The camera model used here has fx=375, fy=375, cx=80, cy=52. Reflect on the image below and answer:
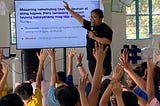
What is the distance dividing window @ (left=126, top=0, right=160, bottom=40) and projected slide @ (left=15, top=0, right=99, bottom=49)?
111 inches

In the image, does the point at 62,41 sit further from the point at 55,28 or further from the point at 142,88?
the point at 142,88

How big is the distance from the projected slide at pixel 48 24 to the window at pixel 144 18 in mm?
2808

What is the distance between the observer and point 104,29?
4.38m

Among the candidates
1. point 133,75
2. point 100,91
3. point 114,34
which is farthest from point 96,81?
point 114,34

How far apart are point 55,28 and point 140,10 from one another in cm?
325

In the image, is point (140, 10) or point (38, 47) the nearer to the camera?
point (38, 47)

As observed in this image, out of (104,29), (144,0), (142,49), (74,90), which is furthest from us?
(144,0)

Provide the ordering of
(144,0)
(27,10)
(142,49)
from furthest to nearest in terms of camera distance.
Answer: (144,0), (142,49), (27,10)

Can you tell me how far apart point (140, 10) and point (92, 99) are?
601cm

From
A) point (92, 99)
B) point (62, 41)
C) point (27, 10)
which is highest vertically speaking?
point (27, 10)

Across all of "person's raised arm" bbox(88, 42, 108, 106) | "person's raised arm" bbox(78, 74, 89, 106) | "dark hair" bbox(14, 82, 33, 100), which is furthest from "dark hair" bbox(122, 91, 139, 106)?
"dark hair" bbox(14, 82, 33, 100)

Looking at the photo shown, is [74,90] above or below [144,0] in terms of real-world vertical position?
below

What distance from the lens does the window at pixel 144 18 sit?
8039 millimetres

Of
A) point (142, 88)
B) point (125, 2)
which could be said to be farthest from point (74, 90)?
point (125, 2)
